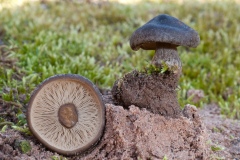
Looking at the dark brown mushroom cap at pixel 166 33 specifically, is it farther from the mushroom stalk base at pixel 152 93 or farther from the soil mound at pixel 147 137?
the soil mound at pixel 147 137

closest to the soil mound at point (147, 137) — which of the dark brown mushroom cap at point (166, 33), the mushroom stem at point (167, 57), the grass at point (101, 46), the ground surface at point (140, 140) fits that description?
the ground surface at point (140, 140)

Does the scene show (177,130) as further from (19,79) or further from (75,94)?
(19,79)

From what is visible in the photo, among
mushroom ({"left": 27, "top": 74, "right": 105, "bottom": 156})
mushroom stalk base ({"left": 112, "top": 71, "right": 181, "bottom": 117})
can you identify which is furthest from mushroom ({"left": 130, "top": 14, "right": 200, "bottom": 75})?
mushroom ({"left": 27, "top": 74, "right": 105, "bottom": 156})

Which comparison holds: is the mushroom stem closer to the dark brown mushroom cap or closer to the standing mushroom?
the standing mushroom

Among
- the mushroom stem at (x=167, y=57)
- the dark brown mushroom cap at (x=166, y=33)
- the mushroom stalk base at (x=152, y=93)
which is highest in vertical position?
the dark brown mushroom cap at (x=166, y=33)

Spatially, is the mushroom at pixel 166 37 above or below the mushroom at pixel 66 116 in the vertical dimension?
above

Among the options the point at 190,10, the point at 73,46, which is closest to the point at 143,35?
the point at 73,46
